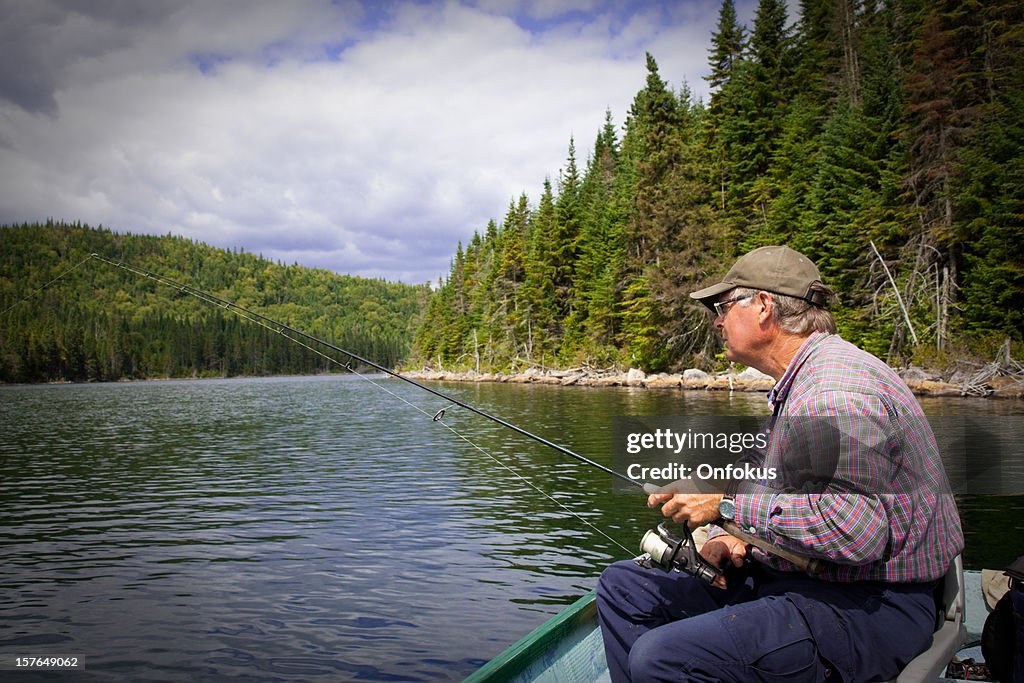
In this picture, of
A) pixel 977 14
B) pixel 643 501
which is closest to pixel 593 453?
pixel 643 501

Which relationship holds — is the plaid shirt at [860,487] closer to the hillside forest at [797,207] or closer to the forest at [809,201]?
the hillside forest at [797,207]

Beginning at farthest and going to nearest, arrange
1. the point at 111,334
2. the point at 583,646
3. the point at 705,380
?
the point at 111,334, the point at 705,380, the point at 583,646

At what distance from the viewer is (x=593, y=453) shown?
15.9 metres

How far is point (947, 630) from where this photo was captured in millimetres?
2373

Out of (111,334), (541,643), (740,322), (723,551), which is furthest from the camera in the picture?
(111,334)

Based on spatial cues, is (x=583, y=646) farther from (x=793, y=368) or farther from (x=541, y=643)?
(x=793, y=368)

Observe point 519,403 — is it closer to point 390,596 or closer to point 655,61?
point 390,596

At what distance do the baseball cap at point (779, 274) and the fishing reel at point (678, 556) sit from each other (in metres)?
0.94

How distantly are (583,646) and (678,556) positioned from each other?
1.62m

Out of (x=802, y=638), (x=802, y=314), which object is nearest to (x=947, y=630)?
(x=802, y=638)

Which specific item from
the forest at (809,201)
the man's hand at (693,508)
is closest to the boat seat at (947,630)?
the man's hand at (693,508)

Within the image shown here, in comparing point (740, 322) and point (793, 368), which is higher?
point (740, 322)

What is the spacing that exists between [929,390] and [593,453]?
16747 millimetres

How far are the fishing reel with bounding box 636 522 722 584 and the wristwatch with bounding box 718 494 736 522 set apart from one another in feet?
0.73
